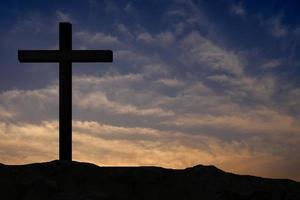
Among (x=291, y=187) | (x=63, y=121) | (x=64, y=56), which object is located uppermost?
(x=64, y=56)

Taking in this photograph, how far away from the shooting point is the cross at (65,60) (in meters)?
8.34

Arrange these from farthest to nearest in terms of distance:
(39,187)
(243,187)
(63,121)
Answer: (63,121)
(243,187)
(39,187)

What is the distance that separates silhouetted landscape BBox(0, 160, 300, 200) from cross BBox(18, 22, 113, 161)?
6.34 ft

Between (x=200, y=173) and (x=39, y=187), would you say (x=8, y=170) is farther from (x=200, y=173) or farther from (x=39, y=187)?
(x=200, y=173)

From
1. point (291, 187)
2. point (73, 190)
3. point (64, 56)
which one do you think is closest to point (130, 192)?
point (73, 190)

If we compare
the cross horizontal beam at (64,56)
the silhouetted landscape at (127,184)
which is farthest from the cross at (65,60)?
the silhouetted landscape at (127,184)

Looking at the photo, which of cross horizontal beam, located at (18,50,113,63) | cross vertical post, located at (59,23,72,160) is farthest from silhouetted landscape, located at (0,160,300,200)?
→ cross horizontal beam, located at (18,50,113,63)

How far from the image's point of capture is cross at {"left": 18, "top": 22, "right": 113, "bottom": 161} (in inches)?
328

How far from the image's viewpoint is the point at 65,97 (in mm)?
8586

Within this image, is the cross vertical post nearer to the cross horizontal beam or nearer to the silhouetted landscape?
the cross horizontal beam

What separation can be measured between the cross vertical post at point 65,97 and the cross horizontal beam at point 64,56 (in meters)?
0.09

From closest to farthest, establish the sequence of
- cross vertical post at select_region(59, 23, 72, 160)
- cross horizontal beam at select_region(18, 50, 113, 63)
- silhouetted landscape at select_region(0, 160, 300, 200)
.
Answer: silhouetted landscape at select_region(0, 160, 300, 200) < cross vertical post at select_region(59, 23, 72, 160) < cross horizontal beam at select_region(18, 50, 113, 63)

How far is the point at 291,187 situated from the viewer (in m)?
6.54

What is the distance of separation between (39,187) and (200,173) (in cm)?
213
